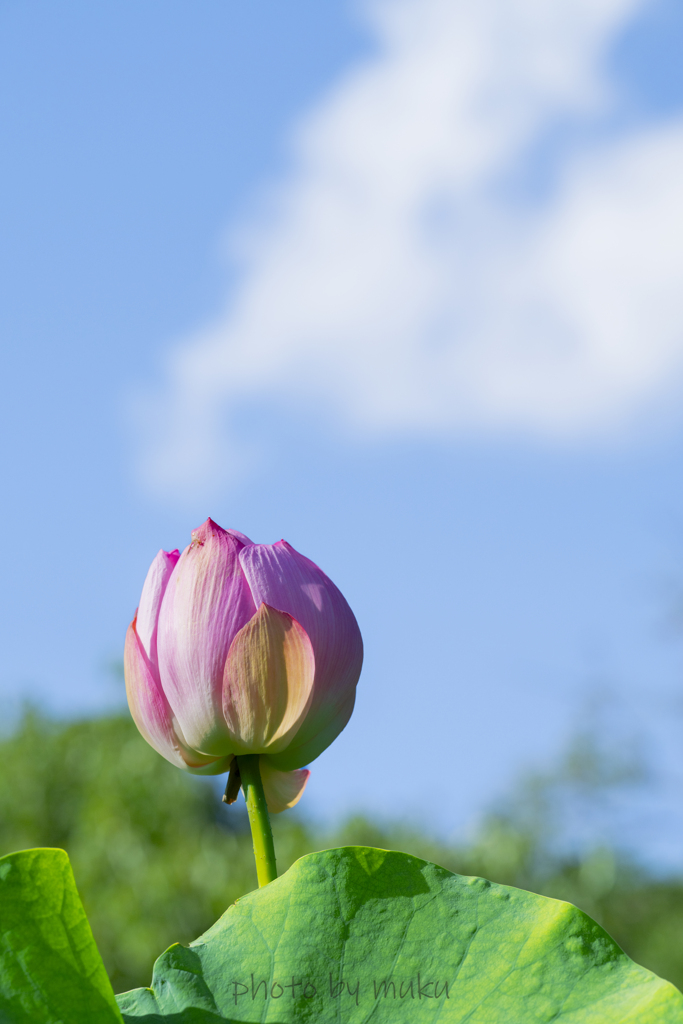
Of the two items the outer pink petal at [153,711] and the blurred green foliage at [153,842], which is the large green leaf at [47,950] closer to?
the outer pink petal at [153,711]

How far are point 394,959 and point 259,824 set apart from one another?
0.10 metres

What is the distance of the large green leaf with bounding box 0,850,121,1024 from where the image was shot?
1.35ft

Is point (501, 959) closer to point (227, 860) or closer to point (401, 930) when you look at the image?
point (401, 930)

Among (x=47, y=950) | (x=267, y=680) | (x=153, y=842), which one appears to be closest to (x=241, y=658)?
(x=267, y=680)

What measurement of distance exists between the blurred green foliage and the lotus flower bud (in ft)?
15.4

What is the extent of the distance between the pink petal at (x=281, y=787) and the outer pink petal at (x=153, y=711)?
28 millimetres

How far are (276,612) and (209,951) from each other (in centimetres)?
18

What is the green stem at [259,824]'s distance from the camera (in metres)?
0.51

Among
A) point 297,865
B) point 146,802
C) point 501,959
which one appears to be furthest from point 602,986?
point 146,802

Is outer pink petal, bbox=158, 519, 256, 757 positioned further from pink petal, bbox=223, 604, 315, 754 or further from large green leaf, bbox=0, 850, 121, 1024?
large green leaf, bbox=0, 850, 121, 1024

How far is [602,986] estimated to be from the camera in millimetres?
457

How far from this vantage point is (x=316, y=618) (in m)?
0.54

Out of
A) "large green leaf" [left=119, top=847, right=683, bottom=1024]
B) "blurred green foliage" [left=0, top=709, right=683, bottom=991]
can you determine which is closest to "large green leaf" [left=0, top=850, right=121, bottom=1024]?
"large green leaf" [left=119, top=847, right=683, bottom=1024]

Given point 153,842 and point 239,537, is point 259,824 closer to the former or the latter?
point 239,537
